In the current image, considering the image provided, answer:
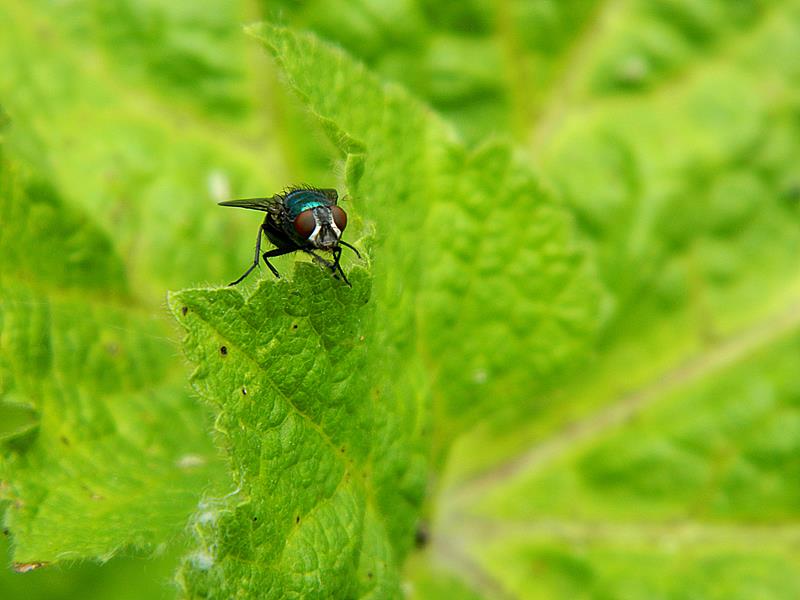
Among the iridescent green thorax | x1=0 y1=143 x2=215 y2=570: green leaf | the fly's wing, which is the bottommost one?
x1=0 y1=143 x2=215 y2=570: green leaf

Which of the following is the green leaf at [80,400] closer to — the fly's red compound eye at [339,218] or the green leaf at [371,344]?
the green leaf at [371,344]

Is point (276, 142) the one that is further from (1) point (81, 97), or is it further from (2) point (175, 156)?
(1) point (81, 97)

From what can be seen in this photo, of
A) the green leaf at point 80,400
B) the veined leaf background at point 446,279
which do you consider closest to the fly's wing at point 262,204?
the veined leaf background at point 446,279

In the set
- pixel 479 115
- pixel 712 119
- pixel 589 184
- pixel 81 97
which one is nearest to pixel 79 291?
pixel 81 97

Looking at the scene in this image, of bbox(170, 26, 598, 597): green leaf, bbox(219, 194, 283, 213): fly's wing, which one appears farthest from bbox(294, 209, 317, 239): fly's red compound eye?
bbox(219, 194, 283, 213): fly's wing

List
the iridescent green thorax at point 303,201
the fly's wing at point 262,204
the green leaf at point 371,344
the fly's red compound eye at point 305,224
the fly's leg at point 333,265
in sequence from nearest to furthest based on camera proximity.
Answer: the green leaf at point 371,344 → the fly's leg at point 333,265 → the fly's red compound eye at point 305,224 → the iridescent green thorax at point 303,201 → the fly's wing at point 262,204

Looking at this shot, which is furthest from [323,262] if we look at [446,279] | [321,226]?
[446,279]

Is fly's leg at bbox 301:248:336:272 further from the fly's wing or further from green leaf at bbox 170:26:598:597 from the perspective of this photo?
the fly's wing

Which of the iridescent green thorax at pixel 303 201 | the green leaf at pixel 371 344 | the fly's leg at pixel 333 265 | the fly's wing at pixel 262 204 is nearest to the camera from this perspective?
the green leaf at pixel 371 344

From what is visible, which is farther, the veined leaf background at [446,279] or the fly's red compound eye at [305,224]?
the veined leaf background at [446,279]
